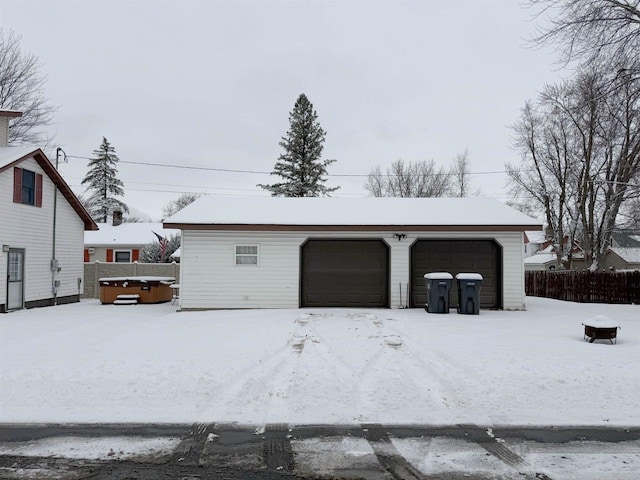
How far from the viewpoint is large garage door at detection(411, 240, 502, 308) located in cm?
1573

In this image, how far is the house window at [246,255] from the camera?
15406 millimetres

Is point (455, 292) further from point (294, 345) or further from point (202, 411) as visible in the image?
point (202, 411)

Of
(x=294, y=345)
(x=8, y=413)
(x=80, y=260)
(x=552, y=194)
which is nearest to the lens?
(x=8, y=413)

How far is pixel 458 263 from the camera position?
15820 mm

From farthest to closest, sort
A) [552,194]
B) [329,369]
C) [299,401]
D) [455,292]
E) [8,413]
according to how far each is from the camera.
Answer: [552,194]
[455,292]
[329,369]
[299,401]
[8,413]

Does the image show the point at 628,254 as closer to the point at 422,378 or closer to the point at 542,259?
the point at 542,259

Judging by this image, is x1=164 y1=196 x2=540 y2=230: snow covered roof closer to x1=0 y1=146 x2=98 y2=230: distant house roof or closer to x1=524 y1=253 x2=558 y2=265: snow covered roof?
x1=0 y1=146 x2=98 y2=230: distant house roof

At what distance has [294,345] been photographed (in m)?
9.27

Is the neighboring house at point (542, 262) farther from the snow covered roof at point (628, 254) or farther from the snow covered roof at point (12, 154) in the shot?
the snow covered roof at point (12, 154)

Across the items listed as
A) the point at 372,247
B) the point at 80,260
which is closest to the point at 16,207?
the point at 80,260

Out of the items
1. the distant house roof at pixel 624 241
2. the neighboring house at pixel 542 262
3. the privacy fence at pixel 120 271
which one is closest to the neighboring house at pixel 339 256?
the privacy fence at pixel 120 271

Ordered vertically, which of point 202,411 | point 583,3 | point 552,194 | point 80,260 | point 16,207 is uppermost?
point 583,3

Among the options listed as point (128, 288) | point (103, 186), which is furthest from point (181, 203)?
point (128, 288)

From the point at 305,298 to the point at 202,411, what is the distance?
991 cm
